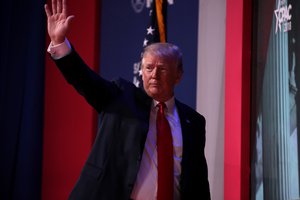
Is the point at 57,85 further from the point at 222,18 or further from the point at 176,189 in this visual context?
the point at 176,189

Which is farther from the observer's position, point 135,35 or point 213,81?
point 135,35

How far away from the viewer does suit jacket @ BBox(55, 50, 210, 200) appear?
1.70 meters

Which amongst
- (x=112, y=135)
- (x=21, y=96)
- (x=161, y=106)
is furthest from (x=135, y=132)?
(x=21, y=96)

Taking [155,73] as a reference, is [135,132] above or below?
below

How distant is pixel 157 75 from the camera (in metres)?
1.87

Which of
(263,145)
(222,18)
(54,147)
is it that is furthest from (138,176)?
(54,147)

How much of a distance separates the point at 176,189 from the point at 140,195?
0.20 m

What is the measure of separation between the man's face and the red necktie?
0.14 metres

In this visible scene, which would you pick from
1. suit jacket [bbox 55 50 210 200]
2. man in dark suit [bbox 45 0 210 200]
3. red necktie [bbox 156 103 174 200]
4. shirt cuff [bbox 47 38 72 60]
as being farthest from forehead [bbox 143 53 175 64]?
shirt cuff [bbox 47 38 72 60]

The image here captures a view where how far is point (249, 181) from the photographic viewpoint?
9.32 ft

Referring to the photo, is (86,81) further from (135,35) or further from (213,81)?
(135,35)

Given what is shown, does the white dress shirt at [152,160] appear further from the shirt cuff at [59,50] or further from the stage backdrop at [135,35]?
the stage backdrop at [135,35]

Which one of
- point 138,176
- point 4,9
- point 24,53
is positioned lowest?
point 138,176

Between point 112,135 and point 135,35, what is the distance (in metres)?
2.18
